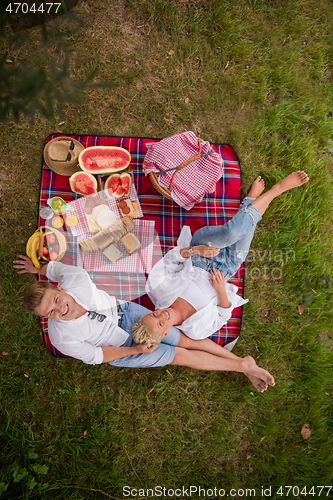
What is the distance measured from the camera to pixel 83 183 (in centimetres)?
357

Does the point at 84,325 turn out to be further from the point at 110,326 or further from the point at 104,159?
the point at 104,159

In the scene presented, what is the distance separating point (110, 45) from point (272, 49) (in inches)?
90.1

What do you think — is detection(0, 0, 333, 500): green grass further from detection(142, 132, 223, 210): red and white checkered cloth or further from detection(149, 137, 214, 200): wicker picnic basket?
detection(149, 137, 214, 200): wicker picnic basket

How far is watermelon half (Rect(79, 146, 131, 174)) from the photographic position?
3.53 m

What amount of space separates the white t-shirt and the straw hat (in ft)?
3.98

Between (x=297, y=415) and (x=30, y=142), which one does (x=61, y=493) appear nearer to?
(x=297, y=415)

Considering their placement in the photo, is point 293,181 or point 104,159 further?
point 293,181

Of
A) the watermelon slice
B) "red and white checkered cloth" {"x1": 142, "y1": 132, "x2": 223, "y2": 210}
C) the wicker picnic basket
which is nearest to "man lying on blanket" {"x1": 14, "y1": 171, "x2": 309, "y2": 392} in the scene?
"red and white checkered cloth" {"x1": 142, "y1": 132, "x2": 223, "y2": 210}

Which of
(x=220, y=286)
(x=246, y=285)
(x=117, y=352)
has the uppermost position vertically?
(x=220, y=286)

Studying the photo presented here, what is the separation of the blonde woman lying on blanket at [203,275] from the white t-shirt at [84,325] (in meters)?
0.56

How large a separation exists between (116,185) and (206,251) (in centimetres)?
141

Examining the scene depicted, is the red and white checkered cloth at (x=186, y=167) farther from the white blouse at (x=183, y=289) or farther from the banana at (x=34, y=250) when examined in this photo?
the banana at (x=34, y=250)

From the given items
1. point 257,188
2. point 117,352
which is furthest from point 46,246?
point 257,188

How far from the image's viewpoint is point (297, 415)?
12.8 feet
